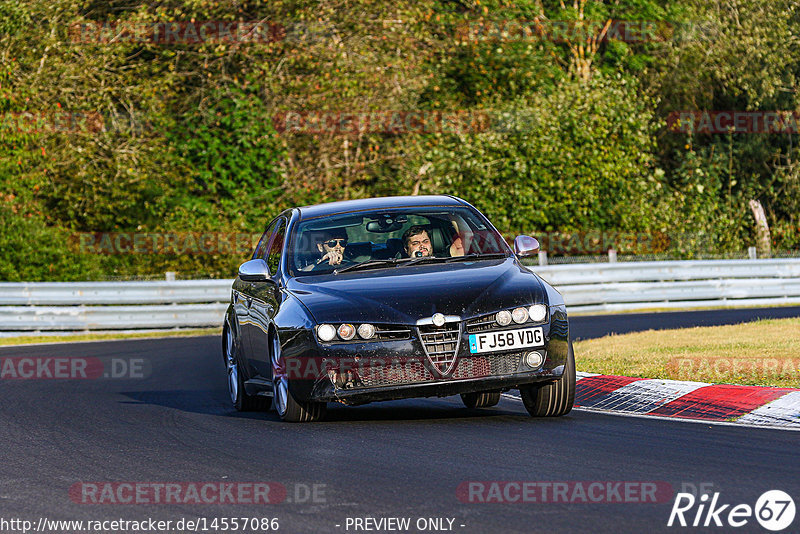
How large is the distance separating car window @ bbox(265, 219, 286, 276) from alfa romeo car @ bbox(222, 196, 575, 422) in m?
0.30

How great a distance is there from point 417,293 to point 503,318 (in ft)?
1.95

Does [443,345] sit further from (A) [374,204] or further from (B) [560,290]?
(B) [560,290]

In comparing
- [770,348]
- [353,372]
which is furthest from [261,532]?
[770,348]

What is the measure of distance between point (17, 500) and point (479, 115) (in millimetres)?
24851

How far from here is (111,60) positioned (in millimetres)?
30281

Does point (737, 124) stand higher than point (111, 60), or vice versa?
point (111, 60)

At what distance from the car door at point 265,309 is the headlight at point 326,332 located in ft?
2.71

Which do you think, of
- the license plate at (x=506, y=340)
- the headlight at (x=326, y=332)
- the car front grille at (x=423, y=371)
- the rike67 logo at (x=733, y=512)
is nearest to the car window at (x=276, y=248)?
the headlight at (x=326, y=332)

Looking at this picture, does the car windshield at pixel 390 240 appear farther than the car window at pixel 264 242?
No

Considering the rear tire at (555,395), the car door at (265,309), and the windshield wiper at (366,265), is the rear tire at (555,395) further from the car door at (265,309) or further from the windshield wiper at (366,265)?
the car door at (265,309)

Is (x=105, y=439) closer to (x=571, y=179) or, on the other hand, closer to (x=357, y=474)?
(x=357, y=474)

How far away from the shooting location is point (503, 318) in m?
8.65

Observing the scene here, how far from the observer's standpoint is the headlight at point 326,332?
8.62 m

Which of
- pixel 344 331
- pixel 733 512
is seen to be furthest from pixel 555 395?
pixel 733 512
